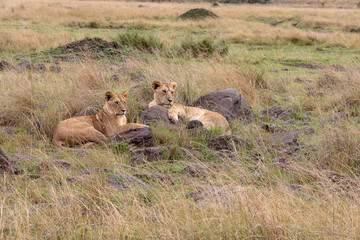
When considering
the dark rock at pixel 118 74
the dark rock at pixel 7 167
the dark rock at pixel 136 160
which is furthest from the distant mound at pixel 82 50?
the dark rock at pixel 7 167

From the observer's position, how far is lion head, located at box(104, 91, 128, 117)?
23.3 feet

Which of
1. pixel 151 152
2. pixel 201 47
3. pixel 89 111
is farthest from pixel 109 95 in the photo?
pixel 201 47

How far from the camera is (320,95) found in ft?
32.9

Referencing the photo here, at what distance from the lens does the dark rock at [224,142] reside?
637 cm

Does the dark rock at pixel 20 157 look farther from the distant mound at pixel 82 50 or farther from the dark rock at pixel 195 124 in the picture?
the distant mound at pixel 82 50

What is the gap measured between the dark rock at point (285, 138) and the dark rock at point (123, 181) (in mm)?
2377

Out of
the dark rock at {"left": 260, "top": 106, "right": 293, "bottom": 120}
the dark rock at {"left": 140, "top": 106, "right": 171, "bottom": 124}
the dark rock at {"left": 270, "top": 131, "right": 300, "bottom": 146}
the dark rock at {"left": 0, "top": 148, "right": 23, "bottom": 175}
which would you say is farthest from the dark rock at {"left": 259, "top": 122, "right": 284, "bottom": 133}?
the dark rock at {"left": 0, "top": 148, "right": 23, "bottom": 175}

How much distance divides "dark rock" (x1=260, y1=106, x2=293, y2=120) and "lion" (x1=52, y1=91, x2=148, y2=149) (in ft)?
8.95

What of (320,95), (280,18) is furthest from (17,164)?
(280,18)

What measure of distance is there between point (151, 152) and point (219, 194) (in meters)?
2.04

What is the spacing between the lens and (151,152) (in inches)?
242

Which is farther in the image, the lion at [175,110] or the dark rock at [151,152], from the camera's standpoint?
the lion at [175,110]

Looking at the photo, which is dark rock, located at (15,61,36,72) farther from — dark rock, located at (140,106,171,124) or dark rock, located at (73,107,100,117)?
dark rock, located at (140,106,171,124)

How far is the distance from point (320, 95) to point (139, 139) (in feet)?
16.7
